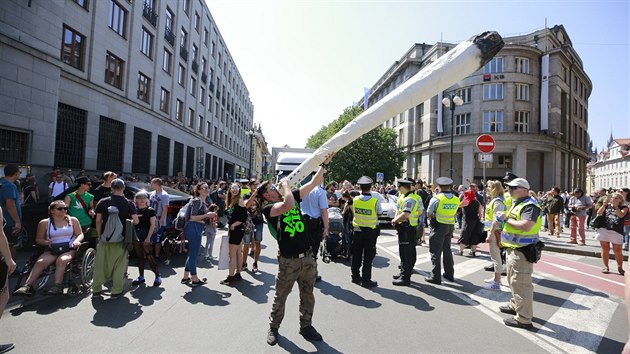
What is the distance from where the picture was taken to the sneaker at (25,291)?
480 cm

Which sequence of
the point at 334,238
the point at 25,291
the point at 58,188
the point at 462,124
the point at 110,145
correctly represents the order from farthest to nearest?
the point at 462,124, the point at 110,145, the point at 58,188, the point at 334,238, the point at 25,291

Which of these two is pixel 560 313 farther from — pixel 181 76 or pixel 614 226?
pixel 181 76

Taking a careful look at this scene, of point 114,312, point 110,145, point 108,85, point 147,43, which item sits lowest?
point 114,312

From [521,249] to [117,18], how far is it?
2105cm

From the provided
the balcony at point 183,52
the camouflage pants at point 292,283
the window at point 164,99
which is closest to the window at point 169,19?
the balcony at point 183,52

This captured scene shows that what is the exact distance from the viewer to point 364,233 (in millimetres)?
6250

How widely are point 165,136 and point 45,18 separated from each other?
12.5 metres

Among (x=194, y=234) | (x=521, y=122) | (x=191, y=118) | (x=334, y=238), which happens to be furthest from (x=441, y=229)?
→ (x=521, y=122)

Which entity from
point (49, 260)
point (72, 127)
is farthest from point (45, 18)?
point (49, 260)

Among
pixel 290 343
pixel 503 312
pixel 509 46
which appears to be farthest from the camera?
pixel 509 46

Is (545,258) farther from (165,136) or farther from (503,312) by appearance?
(165,136)

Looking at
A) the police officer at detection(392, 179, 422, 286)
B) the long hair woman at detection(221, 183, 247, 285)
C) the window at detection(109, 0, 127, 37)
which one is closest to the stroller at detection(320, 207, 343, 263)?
the police officer at detection(392, 179, 422, 286)

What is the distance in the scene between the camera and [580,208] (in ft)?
38.1

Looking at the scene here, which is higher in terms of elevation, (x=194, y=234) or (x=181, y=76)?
(x=181, y=76)
